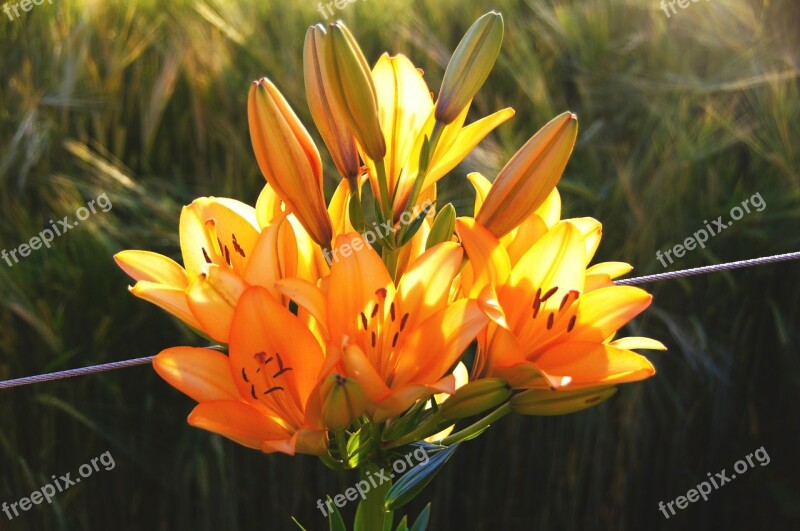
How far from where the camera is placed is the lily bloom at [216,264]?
1.93ft

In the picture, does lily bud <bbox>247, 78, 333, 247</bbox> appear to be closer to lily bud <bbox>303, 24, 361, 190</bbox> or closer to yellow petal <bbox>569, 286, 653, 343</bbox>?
lily bud <bbox>303, 24, 361, 190</bbox>

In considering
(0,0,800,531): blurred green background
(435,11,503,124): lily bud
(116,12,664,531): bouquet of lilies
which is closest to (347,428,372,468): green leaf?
(116,12,664,531): bouquet of lilies

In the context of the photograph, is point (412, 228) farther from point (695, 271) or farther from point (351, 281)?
point (695, 271)

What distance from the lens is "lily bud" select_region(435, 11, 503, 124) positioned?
2.10ft

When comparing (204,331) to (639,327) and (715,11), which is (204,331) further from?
(715,11)

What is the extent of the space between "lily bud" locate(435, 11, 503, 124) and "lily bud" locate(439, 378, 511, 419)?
187 mm

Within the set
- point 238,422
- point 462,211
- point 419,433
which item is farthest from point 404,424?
point 462,211

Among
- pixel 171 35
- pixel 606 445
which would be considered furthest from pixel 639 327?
pixel 171 35

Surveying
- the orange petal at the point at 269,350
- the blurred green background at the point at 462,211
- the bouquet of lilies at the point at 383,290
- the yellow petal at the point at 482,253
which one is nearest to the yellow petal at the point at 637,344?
the bouquet of lilies at the point at 383,290

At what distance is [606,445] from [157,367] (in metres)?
1.34

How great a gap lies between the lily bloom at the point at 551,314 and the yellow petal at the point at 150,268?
21cm

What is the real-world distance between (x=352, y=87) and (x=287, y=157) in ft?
0.22

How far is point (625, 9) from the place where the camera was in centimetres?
216

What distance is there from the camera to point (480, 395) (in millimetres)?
579
